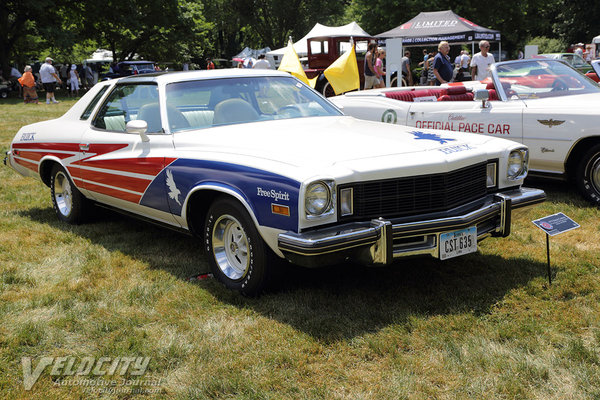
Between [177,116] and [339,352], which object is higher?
[177,116]

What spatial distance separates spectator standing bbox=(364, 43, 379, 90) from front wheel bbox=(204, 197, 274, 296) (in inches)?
415

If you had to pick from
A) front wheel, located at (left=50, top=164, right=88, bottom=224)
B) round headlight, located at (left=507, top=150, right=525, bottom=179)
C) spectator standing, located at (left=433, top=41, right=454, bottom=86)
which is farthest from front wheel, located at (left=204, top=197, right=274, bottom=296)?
spectator standing, located at (left=433, top=41, right=454, bottom=86)

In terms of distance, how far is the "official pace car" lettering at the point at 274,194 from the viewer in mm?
3543

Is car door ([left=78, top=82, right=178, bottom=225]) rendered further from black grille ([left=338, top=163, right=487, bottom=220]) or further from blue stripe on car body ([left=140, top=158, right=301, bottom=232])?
black grille ([left=338, top=163, right=487, bottom=220])

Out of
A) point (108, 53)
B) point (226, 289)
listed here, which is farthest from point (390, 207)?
point (108, 53)

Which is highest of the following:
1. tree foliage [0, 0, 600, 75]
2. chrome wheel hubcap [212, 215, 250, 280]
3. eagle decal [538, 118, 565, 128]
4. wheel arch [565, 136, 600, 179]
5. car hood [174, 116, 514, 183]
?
tree foliage [0, 0, 600, 75]

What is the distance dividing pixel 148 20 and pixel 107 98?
30.3 m

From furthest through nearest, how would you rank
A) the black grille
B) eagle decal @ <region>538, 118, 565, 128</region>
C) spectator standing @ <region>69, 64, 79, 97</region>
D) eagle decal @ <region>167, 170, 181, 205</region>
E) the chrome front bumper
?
spectator standing @ <region>69, 64, 79, 97</region>
eagle decal @ <region>538, 118, 565, 128</region>
eagle decal @ <region>167, 170, 181, 205</region>
the black grille
the chrome front bumper

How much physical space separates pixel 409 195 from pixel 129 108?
2.78m

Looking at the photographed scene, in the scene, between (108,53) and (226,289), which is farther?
(108,53)

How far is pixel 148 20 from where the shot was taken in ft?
111

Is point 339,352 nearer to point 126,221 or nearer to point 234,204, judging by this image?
point 234,204

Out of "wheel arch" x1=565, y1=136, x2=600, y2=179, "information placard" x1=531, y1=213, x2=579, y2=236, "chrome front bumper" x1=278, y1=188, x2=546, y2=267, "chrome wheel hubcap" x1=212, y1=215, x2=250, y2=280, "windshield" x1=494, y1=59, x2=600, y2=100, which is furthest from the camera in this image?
"windshield" x1=494, y1=59, x2=600, y2=100

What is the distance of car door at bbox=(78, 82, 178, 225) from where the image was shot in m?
4.64
